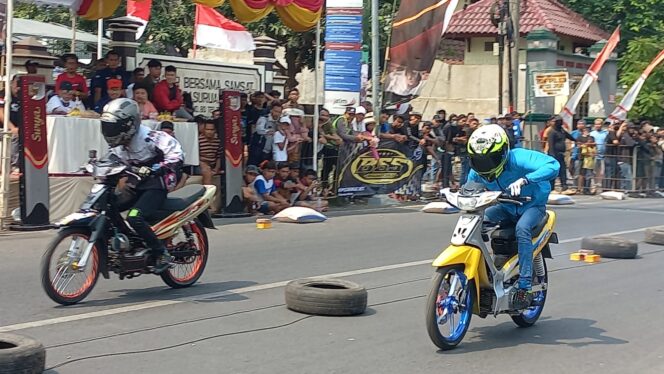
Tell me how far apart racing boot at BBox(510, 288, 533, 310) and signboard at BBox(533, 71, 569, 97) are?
64.9 ft

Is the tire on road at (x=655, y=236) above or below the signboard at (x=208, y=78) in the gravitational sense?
below

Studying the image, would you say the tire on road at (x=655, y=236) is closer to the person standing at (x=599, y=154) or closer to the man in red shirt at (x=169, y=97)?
the man in red shirt at (x=169, y=97)

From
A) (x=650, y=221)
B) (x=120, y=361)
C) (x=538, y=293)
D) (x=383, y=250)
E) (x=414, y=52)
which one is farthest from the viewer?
(x=414, y=52)

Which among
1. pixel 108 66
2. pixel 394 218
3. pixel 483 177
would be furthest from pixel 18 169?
pixel 483 177

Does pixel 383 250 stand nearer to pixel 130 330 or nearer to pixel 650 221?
pixel 130 330

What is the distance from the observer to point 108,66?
16188mm

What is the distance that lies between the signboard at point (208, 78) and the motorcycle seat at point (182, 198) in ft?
38.2

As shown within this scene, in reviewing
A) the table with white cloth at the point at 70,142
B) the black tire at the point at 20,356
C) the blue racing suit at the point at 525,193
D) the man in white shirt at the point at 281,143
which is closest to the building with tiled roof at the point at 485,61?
the man in white shirt at the point at 281,143

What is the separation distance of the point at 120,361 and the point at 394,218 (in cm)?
1090

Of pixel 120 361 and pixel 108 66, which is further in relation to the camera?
pixel 108 66

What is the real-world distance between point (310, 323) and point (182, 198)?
1999mm

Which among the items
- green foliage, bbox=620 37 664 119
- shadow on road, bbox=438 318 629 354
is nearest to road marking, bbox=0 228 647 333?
shadow on road, bbox=438 318 629 354

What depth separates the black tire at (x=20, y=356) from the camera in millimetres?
5574

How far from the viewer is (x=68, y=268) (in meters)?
8.14
